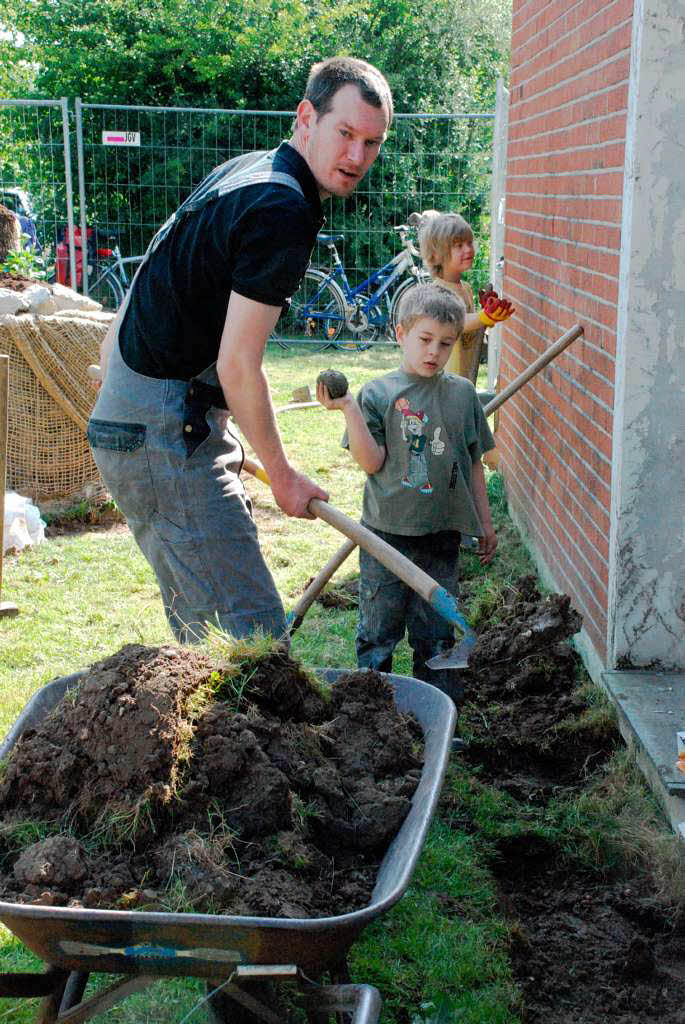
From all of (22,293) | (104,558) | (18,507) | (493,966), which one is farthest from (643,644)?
(22,293)

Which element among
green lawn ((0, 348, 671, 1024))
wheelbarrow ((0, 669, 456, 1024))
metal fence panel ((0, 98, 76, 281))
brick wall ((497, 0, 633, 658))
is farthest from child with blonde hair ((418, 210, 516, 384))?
metal fence panel ((0, 98, 76, 281))

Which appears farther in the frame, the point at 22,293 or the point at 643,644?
the point at 22,293

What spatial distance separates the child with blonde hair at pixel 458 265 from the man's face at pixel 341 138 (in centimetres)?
259

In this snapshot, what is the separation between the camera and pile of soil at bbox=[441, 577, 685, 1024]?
9.68 ft

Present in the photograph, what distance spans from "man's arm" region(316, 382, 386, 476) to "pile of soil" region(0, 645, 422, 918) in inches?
46.9

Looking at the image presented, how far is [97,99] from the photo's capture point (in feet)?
56.8

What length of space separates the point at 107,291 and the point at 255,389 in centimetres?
1262

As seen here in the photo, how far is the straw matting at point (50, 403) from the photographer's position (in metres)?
7.09

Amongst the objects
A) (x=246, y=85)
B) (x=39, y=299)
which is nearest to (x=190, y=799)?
(x=39, y=299)

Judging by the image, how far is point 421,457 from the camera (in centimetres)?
399

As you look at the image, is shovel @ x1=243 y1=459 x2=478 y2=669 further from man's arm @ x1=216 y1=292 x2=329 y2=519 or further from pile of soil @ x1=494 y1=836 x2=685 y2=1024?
pile of soil @ x1=494 y1=836 x2=685 y2=1024

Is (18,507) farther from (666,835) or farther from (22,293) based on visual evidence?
(666,835)

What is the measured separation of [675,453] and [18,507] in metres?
4.14

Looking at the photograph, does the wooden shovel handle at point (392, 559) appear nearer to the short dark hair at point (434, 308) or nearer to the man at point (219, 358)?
the man at point (219, 358)
